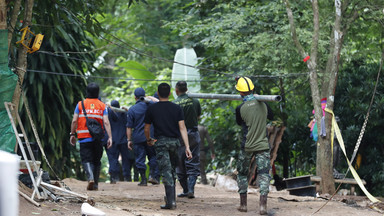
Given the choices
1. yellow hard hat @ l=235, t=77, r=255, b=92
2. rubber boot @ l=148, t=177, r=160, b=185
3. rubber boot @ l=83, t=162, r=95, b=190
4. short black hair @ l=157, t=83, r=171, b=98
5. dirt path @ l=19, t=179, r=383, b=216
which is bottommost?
dirt path @ l=19, t=179, r=383, b=216

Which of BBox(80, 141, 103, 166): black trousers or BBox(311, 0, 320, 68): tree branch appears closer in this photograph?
BBox(80, 141, 103, 166): black trousers

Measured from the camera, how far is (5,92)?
25.7ft

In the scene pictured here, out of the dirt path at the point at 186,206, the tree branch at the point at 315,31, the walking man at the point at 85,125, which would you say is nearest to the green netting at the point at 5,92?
the dirt path at the point at 186,206

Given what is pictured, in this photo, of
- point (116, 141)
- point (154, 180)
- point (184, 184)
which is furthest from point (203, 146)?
point (184, 184)

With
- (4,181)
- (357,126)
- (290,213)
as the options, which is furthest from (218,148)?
(4,181)

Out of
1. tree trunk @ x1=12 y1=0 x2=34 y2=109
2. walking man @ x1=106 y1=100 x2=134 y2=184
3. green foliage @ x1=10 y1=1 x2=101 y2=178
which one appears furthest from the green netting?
green foliage @ x1=10 y1=1 x2=101 y2=178

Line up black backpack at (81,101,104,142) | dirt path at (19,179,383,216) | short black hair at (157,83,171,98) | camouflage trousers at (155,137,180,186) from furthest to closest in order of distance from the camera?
black backpack at (81,101,104,142)
short black hair at (157,83,171,98)
camouflage trousers at (155,137,180,186)
dirt path at (19,179,383,216)

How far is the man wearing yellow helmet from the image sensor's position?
27.5 ft

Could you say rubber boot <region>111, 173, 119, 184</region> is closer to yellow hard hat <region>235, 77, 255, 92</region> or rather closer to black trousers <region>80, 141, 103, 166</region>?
black trousers <region>80, 141, 103, 166</region>

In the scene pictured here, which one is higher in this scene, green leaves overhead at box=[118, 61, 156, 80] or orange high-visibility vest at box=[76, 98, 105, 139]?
green leaves overhead at box=[118, 61, 156, 80]

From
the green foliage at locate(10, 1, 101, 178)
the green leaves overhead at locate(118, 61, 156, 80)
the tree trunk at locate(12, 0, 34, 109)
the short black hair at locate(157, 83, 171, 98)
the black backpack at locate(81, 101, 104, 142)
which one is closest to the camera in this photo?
the tree trunk at locate(12, 0, 34, 109)

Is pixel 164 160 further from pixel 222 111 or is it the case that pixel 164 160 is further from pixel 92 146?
pixel 222 111

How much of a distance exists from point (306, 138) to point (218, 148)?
3280mm

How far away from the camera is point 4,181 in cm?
168
